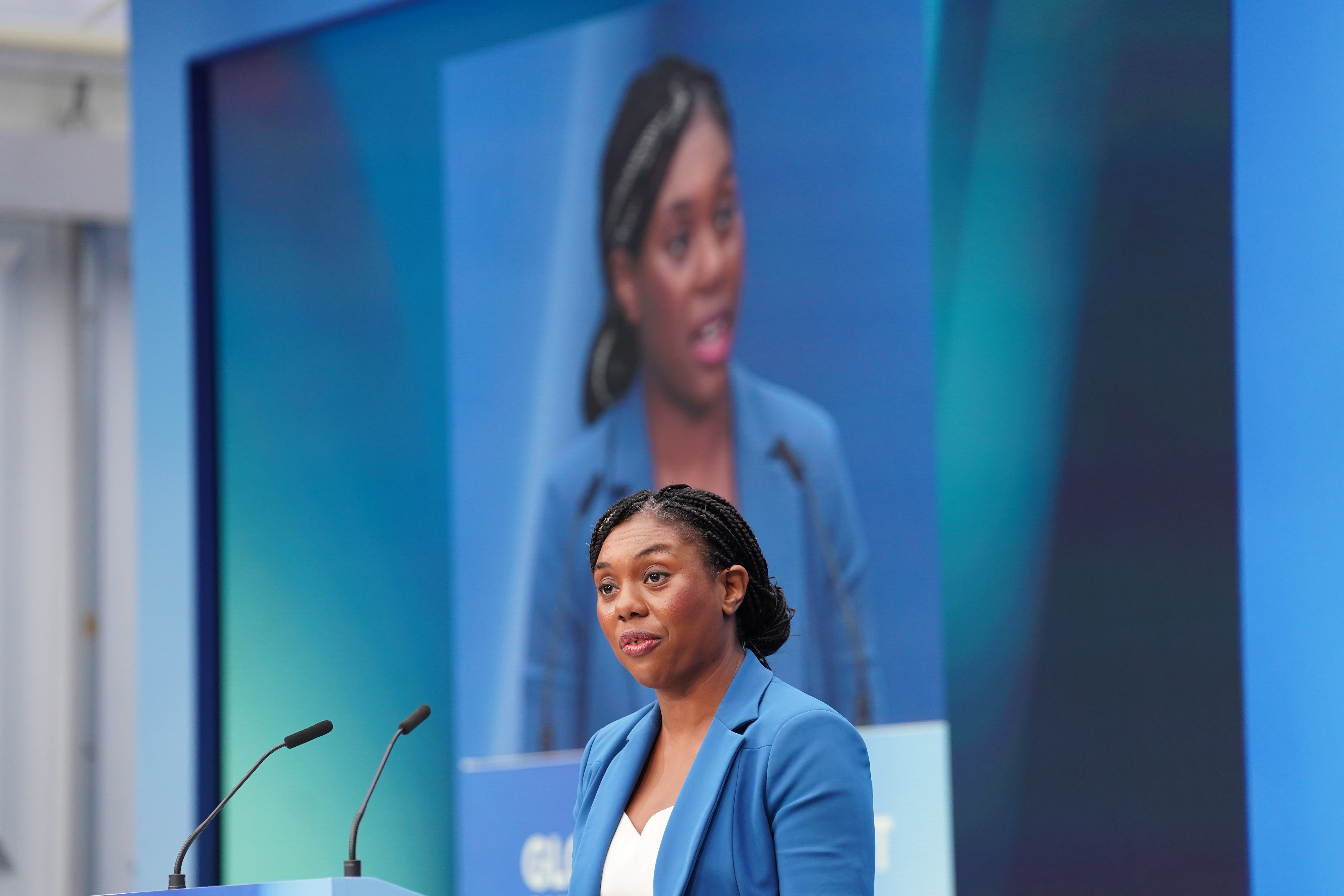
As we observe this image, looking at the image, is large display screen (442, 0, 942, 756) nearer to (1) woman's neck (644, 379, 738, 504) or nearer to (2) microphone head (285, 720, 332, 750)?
(1) woman's neck (644, 379, 738, 504)

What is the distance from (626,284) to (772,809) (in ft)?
9.19

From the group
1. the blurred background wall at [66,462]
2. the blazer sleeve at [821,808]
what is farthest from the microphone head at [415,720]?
the blurred background wall at [66,462]

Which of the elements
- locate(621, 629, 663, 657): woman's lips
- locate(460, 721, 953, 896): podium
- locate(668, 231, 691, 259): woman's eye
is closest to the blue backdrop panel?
locate(460, 721, 953, 896): podium

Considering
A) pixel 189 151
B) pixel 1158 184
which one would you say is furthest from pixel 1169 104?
pixel 189 151

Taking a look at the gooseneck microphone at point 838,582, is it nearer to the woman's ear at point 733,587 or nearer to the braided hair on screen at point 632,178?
the braided hair on screen at point 632,178

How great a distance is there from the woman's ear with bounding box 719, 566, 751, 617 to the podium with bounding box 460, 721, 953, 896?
1972 mm

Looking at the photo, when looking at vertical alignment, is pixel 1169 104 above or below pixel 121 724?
above

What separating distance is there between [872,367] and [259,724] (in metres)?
2.46

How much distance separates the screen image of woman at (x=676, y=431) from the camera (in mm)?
4023

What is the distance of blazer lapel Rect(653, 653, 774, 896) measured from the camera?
5.75ft

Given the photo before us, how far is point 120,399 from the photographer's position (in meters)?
7.19

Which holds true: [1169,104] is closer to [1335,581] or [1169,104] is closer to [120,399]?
[1335,581]

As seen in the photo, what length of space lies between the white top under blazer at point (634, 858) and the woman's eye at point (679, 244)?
261cm

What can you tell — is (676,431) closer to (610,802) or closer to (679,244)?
(679,244)
